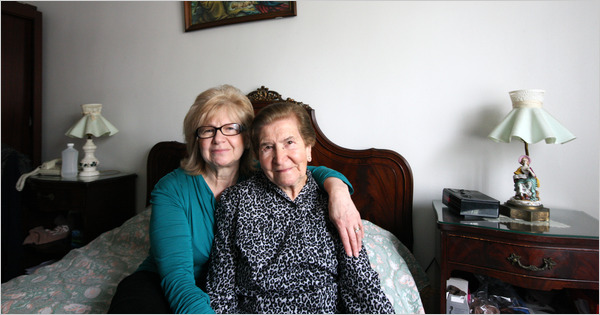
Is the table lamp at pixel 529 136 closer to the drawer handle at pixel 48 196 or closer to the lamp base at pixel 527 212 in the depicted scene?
the lamp base at pixel 527 212

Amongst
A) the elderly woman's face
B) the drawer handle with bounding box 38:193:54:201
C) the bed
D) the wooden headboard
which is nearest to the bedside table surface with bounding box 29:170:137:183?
the drawer handle with bounding box 38:193:54:201

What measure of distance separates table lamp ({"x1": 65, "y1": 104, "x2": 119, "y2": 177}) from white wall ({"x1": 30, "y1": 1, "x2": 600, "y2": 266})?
165 mm

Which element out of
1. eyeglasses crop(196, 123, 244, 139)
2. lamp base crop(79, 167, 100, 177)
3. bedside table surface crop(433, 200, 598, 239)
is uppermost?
eyeglasses crop(196, 123, 244, 139)

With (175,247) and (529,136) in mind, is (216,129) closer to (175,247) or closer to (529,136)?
(175,247)

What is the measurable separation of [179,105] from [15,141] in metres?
1.64

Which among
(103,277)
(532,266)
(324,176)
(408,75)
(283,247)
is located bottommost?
(103,277)

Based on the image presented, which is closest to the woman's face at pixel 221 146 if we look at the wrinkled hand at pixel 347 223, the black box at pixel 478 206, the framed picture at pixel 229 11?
the wrinkled hand at pixel 347 223

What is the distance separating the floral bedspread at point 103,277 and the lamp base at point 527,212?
0.52 meters

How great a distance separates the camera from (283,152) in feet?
3.55

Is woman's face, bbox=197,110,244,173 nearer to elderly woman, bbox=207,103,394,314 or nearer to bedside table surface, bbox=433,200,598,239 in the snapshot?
elderly woman, bbox=207,103,394,314

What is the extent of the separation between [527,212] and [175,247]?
1454 millimetres

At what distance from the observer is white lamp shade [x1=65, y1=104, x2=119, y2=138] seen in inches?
93.7

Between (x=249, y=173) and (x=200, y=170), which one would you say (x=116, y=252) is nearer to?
(x=200, y=170)

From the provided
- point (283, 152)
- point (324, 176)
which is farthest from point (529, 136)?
point (283, 152)
